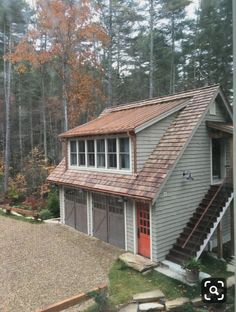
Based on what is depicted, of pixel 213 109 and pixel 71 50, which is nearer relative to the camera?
pixel 213 109

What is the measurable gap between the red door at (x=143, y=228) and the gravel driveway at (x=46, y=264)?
2.35ft

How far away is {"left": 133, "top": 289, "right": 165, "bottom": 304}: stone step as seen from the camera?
15.1 ft

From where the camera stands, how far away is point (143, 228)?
273 inches

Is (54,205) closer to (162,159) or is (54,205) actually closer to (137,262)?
(137,262)

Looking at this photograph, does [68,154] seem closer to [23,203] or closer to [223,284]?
[23,203]

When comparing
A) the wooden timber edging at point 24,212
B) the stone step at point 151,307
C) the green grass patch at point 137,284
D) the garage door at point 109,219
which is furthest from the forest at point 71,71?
the stone step at point 151,307

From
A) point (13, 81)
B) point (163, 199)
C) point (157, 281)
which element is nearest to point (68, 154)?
point (163, 199)

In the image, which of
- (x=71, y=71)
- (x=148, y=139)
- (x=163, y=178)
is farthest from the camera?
(x=71, y=71)

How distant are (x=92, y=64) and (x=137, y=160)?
258 inches

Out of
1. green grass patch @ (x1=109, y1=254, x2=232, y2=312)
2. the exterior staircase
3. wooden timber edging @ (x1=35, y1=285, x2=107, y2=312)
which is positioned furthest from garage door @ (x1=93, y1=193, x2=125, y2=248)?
wooden timber edging @ (x1=35, y1=285, x2=107, y2=312)

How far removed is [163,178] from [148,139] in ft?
4.17

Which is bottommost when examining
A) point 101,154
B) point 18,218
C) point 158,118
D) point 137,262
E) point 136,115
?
point 18,218

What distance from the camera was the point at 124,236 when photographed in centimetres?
748

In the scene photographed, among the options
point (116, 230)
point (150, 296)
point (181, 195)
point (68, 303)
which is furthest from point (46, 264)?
point (181, 195)
